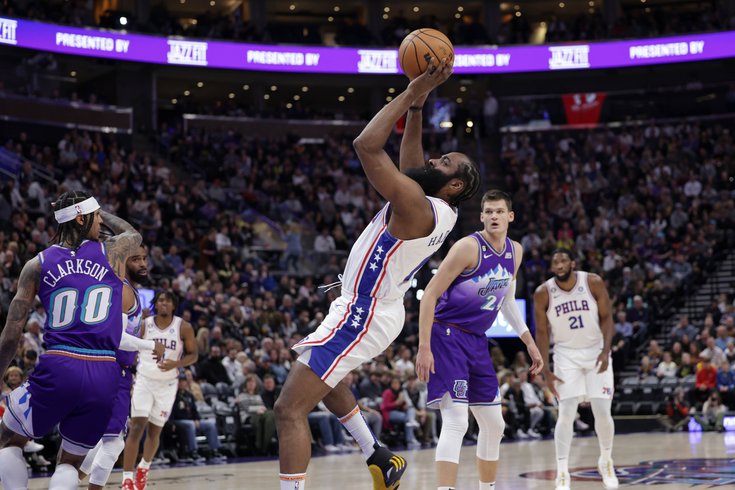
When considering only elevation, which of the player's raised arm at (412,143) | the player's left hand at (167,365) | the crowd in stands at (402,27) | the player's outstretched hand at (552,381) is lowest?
the player's outstretched hand at (552,381)

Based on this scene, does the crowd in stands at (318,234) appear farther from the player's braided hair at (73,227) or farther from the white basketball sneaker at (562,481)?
the player's braided hair at (73,227)

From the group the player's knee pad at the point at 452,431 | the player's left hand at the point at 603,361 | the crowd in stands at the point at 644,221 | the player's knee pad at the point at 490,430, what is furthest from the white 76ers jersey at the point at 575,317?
the crowd in stands at the point at 644,221

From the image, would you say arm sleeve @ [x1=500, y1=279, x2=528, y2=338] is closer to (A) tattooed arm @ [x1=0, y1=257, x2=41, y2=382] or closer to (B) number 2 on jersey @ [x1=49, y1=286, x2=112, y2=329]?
(B) number 2 on jersey @ [x1=49, y1=286, x2=112, y2=329]

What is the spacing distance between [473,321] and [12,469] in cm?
316

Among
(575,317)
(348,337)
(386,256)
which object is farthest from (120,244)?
(575,317)

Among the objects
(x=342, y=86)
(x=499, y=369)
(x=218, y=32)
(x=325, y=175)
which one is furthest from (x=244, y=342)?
(x=342, y=86)

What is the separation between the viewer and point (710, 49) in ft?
99.1

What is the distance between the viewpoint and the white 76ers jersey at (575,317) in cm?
945

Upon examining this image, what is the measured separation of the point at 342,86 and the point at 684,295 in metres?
15.3

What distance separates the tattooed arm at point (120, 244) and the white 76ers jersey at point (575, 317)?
4657 millimetres

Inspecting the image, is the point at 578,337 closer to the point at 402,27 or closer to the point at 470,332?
the point at 470,332

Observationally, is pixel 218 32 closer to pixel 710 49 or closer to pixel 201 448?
pixel 710 49

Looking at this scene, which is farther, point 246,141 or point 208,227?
point 246,141

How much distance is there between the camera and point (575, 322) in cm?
947
